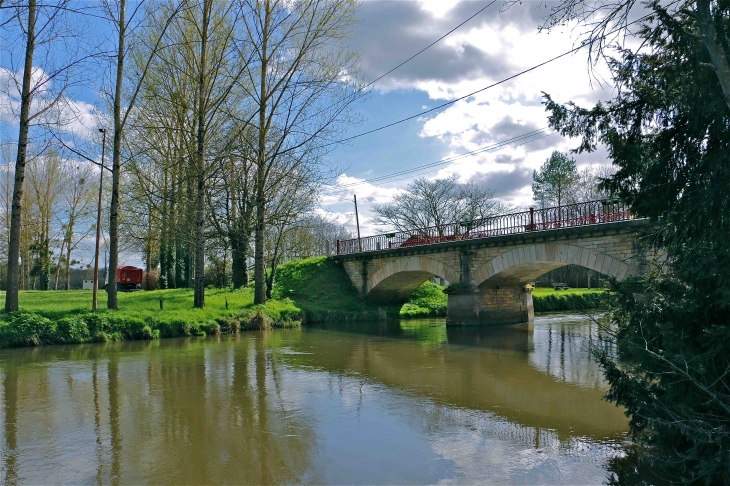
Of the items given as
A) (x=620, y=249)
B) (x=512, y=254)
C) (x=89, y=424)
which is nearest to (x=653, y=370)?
(x=89, y=424)

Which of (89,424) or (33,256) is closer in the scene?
(89,424)

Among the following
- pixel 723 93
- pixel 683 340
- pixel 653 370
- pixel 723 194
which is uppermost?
pixel 723 93

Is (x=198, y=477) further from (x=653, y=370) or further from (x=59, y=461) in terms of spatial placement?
(x=653, y=370)

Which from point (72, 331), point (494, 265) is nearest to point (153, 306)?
point (72, 331)

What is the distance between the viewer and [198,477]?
4715mm

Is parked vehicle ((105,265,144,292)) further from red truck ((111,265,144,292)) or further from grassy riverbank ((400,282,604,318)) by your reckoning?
grassy riverbank ((400,282,604,318))

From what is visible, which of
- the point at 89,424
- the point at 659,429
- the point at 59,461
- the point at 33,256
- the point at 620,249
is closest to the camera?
the point at 659,429

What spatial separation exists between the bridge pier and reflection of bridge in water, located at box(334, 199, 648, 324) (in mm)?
35

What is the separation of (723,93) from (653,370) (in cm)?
238

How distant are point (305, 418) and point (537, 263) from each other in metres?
13.3

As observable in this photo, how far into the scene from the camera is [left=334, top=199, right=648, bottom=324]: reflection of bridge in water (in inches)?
603

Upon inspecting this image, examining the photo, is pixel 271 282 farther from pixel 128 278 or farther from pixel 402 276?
pixel 128 278

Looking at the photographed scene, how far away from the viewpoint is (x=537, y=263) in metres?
18.2

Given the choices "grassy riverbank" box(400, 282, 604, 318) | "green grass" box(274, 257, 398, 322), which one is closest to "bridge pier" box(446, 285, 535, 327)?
"grassy riverbank" box(400, 282, 604, 318)
